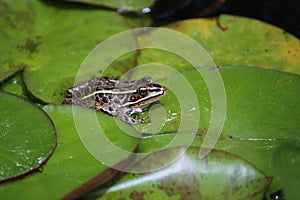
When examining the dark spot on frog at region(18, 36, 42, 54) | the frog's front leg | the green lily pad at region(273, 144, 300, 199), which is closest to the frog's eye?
the frog's front leg

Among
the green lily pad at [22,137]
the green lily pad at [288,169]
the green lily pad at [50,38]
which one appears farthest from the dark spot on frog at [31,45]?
the green lily pad at [288,169]

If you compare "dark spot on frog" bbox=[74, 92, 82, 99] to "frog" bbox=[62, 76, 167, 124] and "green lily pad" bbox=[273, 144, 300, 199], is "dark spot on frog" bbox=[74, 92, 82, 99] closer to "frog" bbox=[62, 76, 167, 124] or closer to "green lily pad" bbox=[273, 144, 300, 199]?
"frog" bbox=[62, 76, 167, 124]

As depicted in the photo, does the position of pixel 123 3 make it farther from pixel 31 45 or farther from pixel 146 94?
pixel 146 94

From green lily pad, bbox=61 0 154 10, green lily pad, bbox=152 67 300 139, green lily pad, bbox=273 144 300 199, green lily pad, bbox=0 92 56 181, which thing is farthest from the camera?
green lily pad, bbox=61 0 154 10

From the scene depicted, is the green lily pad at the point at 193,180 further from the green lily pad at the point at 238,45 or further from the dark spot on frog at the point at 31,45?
the dark spot on frog at the point at 31,45

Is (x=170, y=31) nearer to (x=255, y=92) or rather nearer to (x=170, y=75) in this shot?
(x=170, y=75)

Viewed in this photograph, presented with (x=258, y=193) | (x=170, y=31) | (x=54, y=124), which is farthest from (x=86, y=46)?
(x=258, y=193)
